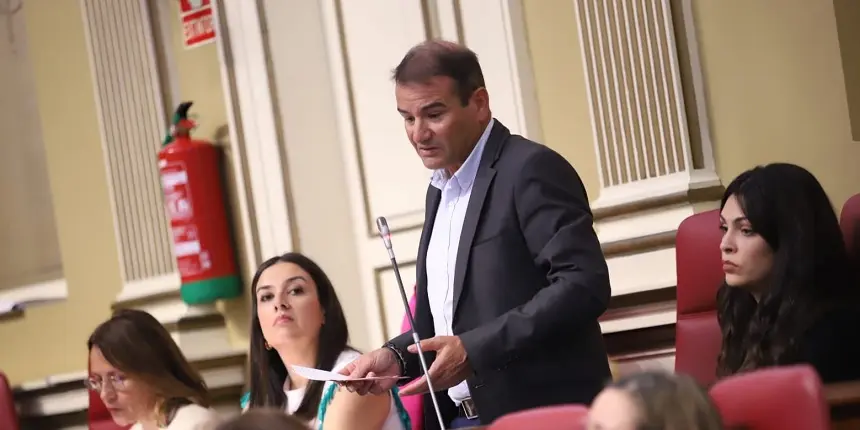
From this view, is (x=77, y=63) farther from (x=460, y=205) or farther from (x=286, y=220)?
(x=460, y=205)

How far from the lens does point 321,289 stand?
2680mm

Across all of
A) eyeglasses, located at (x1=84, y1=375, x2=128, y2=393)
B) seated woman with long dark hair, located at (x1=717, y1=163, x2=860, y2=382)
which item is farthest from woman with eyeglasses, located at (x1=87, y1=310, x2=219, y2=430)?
seated woman with long dark hair, located at (x1=717, y1=163, x2=860, y2=382)

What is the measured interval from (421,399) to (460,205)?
2.25 feet

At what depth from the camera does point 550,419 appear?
1459mm

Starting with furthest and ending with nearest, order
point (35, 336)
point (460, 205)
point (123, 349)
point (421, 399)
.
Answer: point (35, 336) → point (123, 349) → point (421, 399) → point (460, 205)

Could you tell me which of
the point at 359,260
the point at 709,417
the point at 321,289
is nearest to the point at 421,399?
the point at 321,289

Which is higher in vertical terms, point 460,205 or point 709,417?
point 460,205

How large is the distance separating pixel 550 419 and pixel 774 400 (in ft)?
0.90

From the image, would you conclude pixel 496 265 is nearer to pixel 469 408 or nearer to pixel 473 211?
pixel 473 211

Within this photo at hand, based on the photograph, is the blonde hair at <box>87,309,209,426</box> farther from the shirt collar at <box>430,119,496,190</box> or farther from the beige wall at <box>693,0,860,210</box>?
the beige wall at <box>693,0,860,210</box>

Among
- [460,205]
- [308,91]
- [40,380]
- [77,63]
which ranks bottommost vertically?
[40,380]

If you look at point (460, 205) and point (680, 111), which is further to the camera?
point (680, 111)

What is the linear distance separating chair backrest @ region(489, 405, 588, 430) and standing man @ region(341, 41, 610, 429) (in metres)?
0.32

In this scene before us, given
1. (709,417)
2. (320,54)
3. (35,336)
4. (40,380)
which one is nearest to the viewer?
(709,417)
